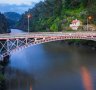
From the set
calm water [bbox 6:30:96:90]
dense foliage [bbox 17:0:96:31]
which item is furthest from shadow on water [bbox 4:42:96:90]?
dense foliage [bbox 17:0:96:31]

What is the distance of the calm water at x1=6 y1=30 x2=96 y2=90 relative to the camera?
55750 mm

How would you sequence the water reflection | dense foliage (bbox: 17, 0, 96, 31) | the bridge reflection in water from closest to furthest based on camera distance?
the bridge reflection in water, the water reflection, dense foliage (bbox: 17, 0, 96, 31)

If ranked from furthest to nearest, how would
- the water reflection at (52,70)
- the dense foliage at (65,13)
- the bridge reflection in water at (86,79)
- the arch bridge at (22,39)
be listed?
the dense foliage at (65,13) < the arch bridge at (22,39) < the water reflection at (52,70) < the bridge reflection in water at (86,79)

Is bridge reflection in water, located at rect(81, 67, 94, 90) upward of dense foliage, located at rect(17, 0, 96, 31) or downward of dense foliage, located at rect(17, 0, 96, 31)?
downward

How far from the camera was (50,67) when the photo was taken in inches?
2682

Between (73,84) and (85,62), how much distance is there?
57.6ft

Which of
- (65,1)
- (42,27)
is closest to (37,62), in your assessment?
(65,1)

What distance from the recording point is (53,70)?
65562 mm

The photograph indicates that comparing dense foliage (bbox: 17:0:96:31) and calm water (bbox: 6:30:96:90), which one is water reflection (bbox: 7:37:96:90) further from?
dense foliage (bbox: 17:0:96:31)

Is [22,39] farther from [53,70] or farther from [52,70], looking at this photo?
[53,70]

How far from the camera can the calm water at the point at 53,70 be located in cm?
5575

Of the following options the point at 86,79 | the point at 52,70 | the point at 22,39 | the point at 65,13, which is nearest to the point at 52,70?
the point at 52,70

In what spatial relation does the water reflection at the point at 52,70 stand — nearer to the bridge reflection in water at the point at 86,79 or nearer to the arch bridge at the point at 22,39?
the bridge reflection in water at the point at 86,79

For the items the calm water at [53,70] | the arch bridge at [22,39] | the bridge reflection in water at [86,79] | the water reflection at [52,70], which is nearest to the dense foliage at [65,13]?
the water reflection at [52,70]
